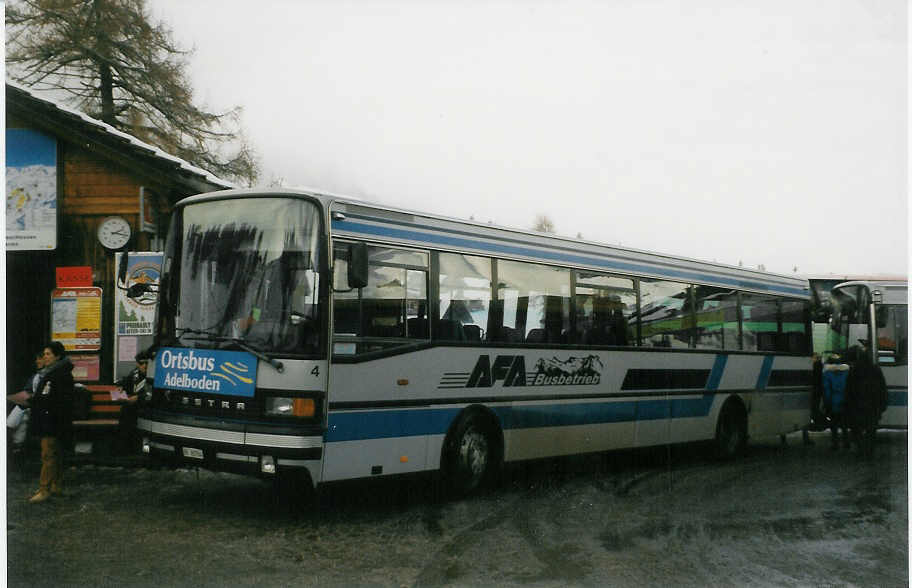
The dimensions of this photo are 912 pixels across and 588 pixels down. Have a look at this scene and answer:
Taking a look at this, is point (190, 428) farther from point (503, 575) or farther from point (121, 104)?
point (121, 104)

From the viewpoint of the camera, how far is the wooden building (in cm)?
1229

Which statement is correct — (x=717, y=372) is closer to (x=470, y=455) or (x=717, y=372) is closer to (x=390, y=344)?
(x=470, y=455)

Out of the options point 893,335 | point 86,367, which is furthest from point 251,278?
point 893,335

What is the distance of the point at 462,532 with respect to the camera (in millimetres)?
8070

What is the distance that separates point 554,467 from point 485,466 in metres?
2.98

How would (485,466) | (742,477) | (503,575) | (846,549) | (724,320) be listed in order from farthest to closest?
(724,320)
(742,477)
(485,466)
(846,549)
(503,575)

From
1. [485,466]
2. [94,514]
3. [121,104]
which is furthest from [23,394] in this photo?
[121,104]

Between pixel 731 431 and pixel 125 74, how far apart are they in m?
12.3

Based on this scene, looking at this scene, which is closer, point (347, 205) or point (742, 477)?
point (347, 205)

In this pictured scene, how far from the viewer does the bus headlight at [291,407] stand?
7879 mm

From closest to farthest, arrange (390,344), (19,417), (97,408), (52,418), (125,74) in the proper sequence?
Answer: (390,344)
(52,418)
(19,417)
(97,408)
(125,74)

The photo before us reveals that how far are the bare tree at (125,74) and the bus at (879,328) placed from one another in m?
10.4

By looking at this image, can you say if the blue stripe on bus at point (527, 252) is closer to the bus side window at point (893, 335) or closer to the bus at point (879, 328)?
the bus at point (879, 328)

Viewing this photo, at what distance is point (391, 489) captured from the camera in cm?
1026
